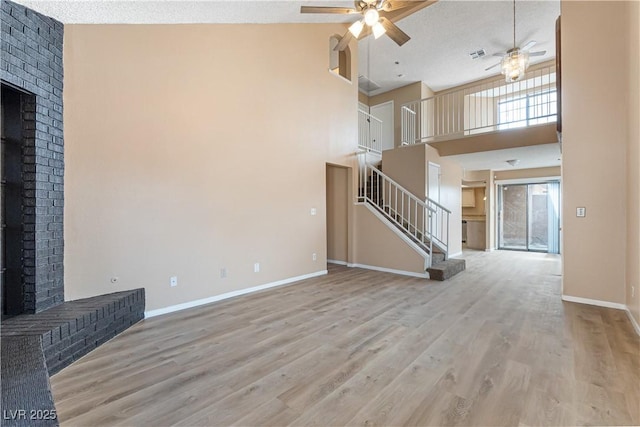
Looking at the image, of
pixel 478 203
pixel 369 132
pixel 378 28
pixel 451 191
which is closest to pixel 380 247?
pixel 451 191

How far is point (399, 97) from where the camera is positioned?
8984mm

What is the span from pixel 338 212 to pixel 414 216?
1.81 metres

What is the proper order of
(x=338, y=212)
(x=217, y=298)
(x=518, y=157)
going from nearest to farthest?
(x=217, y=298) < (x=338, y=212) < (x=518, y=157)

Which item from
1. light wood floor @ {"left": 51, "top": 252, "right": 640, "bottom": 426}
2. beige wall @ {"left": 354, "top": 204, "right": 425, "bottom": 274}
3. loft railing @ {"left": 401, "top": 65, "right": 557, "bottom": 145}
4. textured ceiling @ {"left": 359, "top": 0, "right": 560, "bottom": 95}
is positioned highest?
textured ceiling @ {"left": 359, "top": 0, "right": 560, "bottom": 95}

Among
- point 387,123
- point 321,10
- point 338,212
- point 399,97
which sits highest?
point 399,97

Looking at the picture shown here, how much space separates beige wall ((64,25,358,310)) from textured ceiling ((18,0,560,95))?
2.28ft

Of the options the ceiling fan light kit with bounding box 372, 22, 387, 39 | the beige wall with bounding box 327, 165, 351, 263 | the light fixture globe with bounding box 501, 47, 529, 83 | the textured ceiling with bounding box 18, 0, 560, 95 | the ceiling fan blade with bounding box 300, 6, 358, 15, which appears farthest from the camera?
the beige wall with bounding box 327, 165, 351, 263

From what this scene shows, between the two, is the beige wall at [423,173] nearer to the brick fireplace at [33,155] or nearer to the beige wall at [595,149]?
the beige wall at [595,149]

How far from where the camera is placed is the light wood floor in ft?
5.53

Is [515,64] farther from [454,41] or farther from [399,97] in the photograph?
[399,97]

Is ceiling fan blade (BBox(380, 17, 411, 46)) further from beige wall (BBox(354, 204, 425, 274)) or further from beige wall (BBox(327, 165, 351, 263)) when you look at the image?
beige wall (BBox(354, 204, 425, 274))

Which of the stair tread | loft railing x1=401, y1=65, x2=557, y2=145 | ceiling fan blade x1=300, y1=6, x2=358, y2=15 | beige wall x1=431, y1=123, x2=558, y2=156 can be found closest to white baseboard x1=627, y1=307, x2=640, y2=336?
the stair tread

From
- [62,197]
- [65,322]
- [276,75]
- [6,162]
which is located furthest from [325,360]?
[276,75]

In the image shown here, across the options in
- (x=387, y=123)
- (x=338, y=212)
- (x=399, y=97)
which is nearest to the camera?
(x=338, y=212)
